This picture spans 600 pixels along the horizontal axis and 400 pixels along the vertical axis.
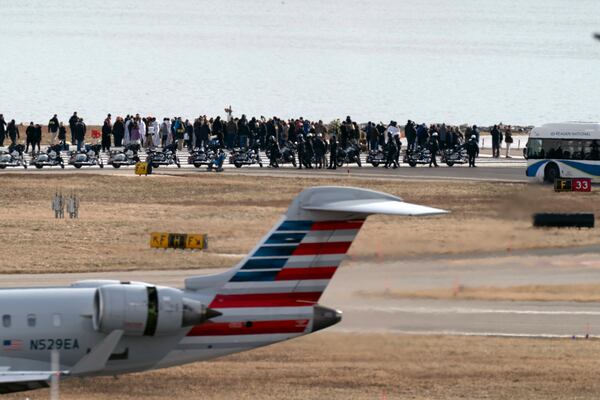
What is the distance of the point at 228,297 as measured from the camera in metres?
32.6

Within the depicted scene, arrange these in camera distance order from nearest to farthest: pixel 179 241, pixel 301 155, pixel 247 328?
1. pixel 247 328
2. pixel 179 241
3. pixel 301 155

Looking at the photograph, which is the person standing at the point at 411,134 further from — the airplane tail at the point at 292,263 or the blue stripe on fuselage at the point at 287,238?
the blue stripe on fuselage at the point at 287,238

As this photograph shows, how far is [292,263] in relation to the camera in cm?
3278

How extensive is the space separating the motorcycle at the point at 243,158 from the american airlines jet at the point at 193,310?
58923 mm

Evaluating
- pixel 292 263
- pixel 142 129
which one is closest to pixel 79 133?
pixel 142 129

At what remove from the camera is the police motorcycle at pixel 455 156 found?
95.8 metres

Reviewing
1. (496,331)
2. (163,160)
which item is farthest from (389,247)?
(163,160)

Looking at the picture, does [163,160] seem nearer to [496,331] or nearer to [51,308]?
[496,331]

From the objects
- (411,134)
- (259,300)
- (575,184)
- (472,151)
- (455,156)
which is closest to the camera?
(259,300)

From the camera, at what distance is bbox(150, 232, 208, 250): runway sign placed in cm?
5538

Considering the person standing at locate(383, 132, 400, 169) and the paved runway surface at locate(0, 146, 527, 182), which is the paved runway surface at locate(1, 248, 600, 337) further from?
the person standing at locate(383, 132, 400, 169)

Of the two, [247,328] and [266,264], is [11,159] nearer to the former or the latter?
[266,264]

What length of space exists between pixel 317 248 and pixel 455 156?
64224 millimetres

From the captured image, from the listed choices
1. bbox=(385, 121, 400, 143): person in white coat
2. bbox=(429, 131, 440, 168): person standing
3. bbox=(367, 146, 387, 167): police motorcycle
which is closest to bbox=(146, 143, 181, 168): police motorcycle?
bbox=(367, 146, 387, 167): police motorcycle
